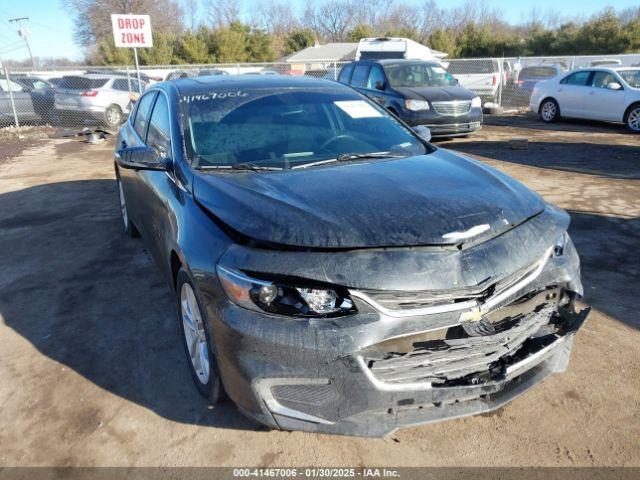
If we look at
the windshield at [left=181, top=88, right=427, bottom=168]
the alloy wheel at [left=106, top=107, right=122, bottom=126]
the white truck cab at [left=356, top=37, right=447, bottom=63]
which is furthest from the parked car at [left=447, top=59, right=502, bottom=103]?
the windshield at [left=181, top=88, right=427, bottom=168]

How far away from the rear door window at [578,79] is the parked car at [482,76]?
445cm

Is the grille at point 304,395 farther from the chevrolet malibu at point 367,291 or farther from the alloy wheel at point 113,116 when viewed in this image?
the alloy wheel at point 113,116

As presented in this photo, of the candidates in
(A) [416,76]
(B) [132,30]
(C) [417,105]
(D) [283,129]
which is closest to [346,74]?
(A) [416,76]

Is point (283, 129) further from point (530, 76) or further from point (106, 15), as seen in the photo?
point (106, 15)

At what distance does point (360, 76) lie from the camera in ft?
41.3

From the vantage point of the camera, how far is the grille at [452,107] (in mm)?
10703

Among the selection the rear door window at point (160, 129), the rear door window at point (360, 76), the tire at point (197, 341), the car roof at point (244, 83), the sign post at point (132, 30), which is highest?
the sign post at point (132, 30)

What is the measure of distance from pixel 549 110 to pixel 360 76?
18.7 ft

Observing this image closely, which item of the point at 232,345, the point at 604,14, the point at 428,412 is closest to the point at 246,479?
the point at 232,345

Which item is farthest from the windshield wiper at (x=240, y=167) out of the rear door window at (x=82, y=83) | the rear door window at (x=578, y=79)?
the rear door window at (x=82, y=83)

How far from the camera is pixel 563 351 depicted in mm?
2602

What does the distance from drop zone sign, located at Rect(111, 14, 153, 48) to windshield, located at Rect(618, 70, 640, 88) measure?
12.4 m

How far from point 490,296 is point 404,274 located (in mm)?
413

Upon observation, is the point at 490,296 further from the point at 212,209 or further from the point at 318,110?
the point at 318,110
